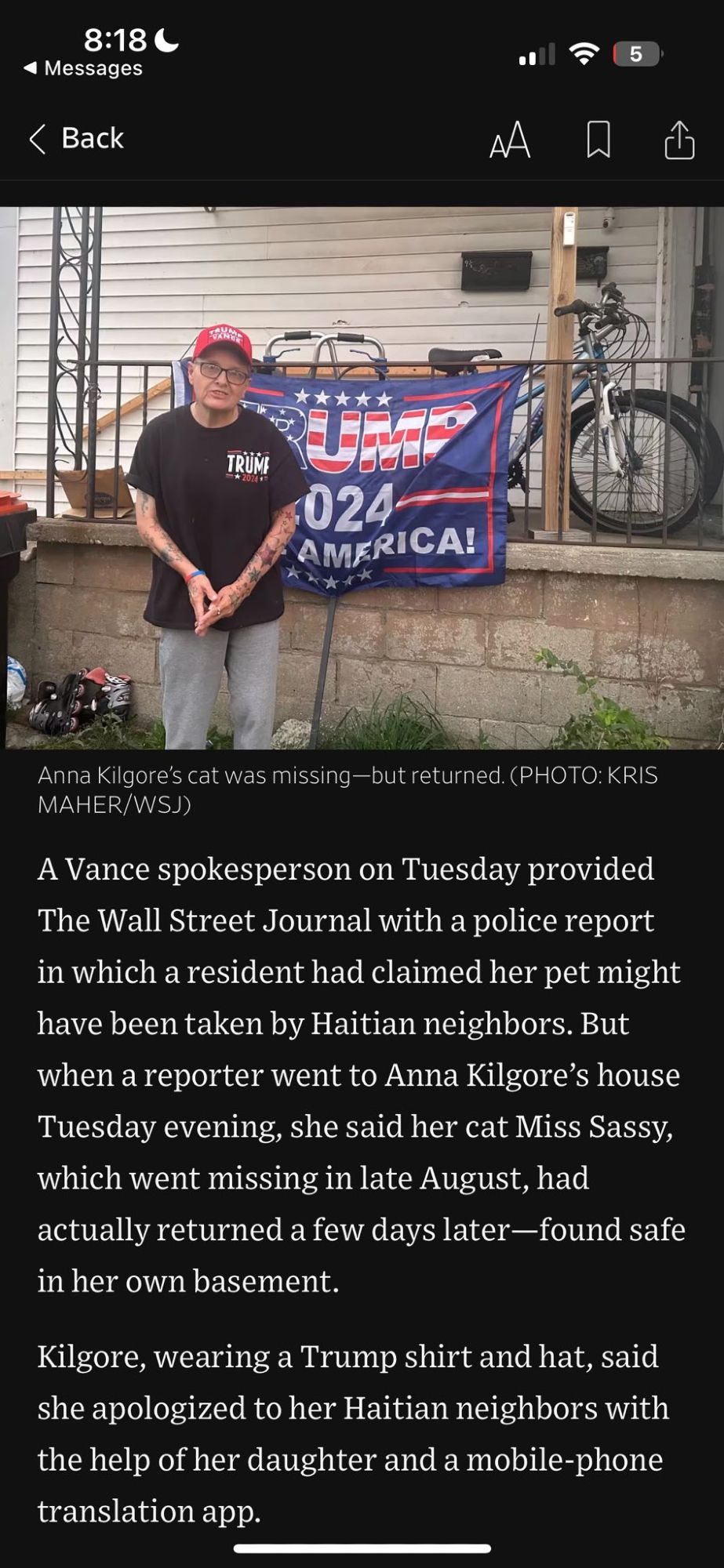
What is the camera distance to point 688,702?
5402 millimetres

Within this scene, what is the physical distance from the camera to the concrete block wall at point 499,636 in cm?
541

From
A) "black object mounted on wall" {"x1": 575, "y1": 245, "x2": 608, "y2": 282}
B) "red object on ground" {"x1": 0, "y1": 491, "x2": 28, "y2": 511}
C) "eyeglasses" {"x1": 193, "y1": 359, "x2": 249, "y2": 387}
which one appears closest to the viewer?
"eyeglasses" {"x1": 193, "y1": 359, "x2": 249, "y2": 387}

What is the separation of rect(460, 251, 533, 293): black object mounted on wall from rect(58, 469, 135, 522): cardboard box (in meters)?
2.78

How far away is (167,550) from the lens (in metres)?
4.11

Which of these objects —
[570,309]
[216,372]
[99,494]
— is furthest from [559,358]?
[99,494]

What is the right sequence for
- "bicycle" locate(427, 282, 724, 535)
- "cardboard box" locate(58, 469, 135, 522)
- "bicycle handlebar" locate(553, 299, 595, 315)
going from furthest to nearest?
"cardboard box" locate(58, 469, 135, 522), "bicycle" locate(427, 282, 724, 535), "bicycle handlebar" locate(553, 299, 595, 315)

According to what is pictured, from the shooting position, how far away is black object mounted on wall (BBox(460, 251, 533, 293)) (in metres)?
8.02

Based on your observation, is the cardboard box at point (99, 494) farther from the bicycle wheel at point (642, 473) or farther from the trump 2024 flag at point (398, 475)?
the bicycle wheel at point (642, 473)

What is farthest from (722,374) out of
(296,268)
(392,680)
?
(296,268)

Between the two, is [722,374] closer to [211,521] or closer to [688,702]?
[688,702]
